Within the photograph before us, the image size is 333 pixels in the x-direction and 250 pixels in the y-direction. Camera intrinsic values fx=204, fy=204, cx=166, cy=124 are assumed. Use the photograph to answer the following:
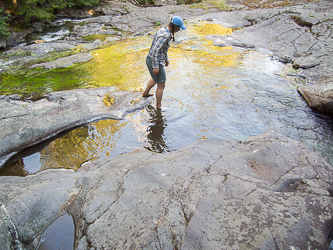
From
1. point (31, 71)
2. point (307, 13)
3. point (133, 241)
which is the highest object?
point (307, 13)

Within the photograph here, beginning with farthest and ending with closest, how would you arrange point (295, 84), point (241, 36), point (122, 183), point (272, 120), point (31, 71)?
point (241, 36) → point (31, 71) → point (295, 84) → point (272, 120) → point (122, 183)

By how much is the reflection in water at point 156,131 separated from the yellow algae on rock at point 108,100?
3.33ft

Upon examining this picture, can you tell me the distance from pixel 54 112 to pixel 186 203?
12.7 feet

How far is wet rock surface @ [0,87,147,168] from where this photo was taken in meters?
3.89

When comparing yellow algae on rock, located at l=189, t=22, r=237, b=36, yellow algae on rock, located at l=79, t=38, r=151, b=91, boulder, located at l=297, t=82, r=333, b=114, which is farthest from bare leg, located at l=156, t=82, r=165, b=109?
yellow algae on rock, located at l=189, t=22, r=237, b=36

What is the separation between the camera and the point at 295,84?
6.77 meters

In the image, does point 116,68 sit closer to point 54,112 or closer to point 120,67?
point 120,67

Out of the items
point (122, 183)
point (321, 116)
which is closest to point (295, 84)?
point (321, 116)

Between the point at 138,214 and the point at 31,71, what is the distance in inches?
311

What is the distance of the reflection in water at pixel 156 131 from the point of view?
4.20m

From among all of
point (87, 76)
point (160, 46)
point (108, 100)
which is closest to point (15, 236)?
point (108, 100)

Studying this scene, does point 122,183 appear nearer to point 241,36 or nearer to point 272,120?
point 272,120

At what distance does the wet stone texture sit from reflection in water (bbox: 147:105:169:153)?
89cm

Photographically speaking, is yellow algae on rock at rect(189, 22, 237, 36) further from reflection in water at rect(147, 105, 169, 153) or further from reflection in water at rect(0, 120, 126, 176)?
reflection in water at rect(0, 120, 126, 176)
